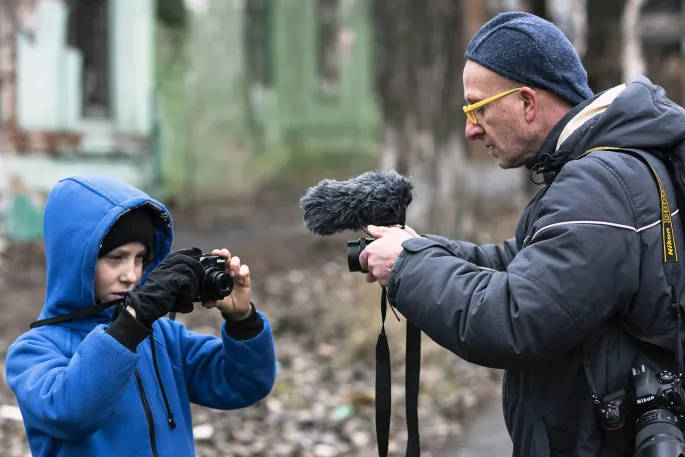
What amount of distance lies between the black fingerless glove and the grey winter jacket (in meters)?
0.57

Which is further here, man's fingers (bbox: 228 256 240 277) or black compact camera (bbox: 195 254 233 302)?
man's fingers (bbox: 228 256 240 277)

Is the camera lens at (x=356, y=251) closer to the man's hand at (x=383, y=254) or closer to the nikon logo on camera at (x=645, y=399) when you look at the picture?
the man's hand at (x=383, y=254)

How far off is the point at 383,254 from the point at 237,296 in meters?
0.54

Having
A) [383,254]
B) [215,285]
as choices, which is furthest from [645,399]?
[215,285]

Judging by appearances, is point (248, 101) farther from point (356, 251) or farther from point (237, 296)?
point (356, 251)

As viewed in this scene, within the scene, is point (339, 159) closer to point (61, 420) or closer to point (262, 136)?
point (262, 136)

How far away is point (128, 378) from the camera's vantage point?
100 inches

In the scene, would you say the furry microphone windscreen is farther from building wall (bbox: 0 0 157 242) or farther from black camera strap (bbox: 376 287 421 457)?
building wall (bbox: 0 0 157 242)

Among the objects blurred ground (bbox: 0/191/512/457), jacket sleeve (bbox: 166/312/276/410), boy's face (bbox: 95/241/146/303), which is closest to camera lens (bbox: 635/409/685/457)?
jacket sleeve (bbox: 166/312/276/410)

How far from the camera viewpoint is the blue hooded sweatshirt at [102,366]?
250cm

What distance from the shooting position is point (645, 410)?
238cm

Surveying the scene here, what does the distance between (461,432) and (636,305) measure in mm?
3727

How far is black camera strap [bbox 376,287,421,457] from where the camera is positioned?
295 centimetres

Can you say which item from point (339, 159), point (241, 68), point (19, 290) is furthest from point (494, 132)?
point (339, 159)
